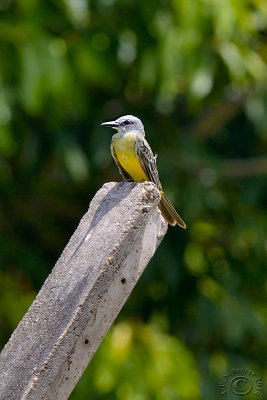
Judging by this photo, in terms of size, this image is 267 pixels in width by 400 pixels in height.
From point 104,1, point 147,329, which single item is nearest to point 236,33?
point 104,1

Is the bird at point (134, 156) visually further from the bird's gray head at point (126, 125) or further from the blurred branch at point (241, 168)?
the blurred branch at point (241, 168)

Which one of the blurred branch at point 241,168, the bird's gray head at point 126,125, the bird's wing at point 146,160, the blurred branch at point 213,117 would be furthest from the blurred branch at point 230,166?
the bird's wing at point 146,160

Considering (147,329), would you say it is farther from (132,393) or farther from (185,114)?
(185,114)

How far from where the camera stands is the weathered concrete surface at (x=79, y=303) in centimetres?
262

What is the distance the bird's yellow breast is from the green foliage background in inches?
59.9

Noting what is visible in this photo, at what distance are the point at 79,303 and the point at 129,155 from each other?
238cm

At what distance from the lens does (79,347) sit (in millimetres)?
2627

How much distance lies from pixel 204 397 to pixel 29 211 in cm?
245

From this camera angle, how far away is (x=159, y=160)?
325 inches

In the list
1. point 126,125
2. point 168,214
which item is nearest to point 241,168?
→ point 126,125

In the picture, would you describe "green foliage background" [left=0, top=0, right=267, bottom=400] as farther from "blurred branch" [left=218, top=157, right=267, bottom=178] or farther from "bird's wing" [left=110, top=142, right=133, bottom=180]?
"bird's wing" [left=110, top=142, right=133, bottom=180]

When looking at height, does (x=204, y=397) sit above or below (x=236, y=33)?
below

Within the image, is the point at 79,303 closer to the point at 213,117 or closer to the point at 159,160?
the point at 159,160

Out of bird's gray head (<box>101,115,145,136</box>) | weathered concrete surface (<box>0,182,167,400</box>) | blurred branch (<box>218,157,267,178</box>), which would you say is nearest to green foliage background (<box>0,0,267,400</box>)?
blurred branch (<box>218,157,267,178</box>)
